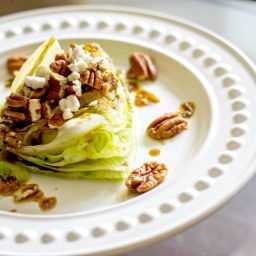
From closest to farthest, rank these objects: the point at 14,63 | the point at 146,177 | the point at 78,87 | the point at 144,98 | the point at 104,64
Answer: the point at 146,177 < the point at 78,87 < the point at 104,64 < the point at 144,98 < the point at 14,63

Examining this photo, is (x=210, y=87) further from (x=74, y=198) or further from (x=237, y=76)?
(x=74, y=198)

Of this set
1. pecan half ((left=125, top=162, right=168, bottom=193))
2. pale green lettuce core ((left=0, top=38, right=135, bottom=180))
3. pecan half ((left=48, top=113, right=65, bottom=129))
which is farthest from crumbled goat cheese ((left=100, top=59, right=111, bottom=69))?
pecan half ((left=125, top=162, right=168, bottom=193))

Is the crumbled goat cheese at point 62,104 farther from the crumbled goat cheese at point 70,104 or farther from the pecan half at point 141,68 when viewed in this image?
the pecan half at point 141,68

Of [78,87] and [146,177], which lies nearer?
[146,177]

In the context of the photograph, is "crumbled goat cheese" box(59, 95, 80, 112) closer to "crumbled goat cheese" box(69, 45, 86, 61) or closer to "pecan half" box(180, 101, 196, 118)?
"crumbled goat cheese" box(69, 45, 86, 61)

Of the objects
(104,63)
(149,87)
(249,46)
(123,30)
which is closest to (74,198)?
(104,63)

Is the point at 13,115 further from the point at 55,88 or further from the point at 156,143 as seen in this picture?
the point at 156,143

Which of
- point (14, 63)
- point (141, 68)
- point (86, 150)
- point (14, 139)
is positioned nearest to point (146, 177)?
point (86, 150)

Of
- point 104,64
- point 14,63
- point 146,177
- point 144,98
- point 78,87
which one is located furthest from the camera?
point 14,63
